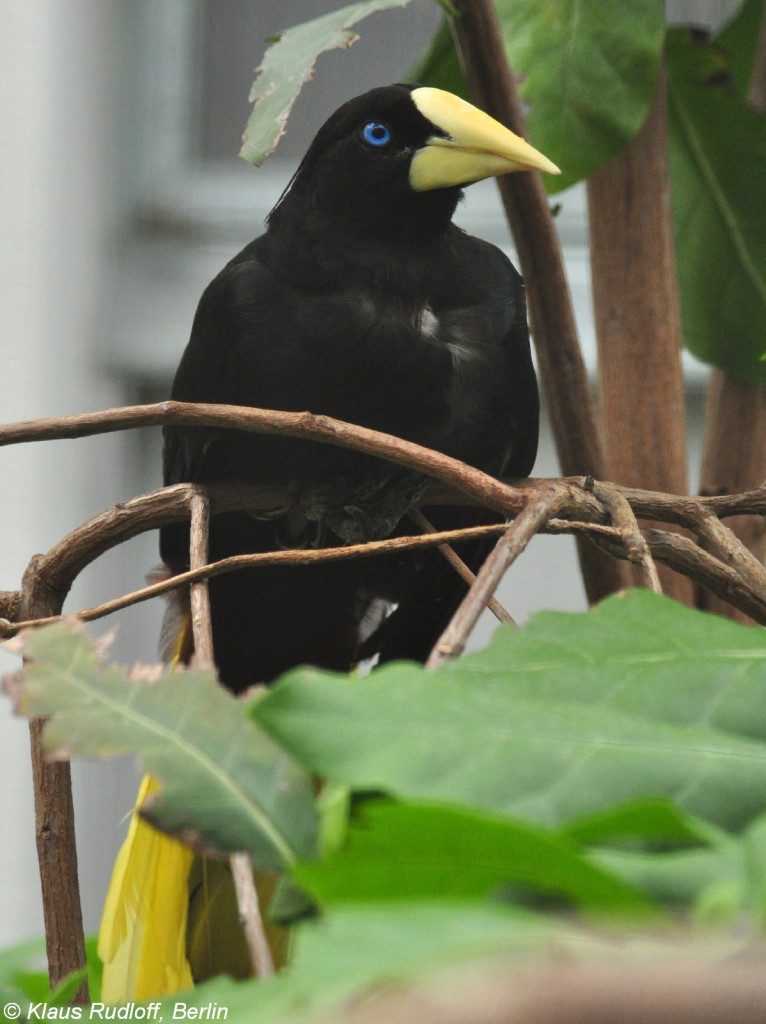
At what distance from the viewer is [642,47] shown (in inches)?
31.1

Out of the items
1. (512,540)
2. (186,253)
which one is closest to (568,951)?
(512,540)

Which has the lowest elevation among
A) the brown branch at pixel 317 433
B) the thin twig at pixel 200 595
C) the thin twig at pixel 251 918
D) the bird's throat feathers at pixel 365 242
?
the thin twig at pixel 251 918

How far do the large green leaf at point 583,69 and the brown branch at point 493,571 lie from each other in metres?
0.44

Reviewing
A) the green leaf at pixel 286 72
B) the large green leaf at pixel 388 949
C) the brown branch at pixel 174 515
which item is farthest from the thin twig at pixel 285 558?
the green leaf at pixel 286 72

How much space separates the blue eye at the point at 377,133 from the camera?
96 centimetres

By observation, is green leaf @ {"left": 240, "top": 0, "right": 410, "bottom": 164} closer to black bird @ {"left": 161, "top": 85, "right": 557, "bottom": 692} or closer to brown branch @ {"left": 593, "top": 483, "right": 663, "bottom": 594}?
black bird @ {"left": 161, "top": 85, "right": 557, "bottom": 692}

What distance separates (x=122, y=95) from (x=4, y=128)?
0.86ft

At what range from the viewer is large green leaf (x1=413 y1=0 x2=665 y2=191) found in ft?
2.59

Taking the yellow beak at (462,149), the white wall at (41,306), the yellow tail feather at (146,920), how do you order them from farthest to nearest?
the white wall at (41,306) → the yellow beak at (462,149) → the yellow tail feather at (146,920)

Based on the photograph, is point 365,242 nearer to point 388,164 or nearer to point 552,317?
point 388,164

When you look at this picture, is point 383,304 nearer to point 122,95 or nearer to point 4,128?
point 4,128

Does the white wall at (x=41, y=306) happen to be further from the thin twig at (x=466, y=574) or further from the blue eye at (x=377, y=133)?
the thin twig at (x=466, y=574)

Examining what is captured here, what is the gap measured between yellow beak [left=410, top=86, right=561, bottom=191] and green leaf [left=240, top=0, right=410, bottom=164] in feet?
0.37

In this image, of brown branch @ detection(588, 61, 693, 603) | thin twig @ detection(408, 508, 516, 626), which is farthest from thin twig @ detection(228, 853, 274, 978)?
brown branch @ detection(588, 61, 693, 603)
